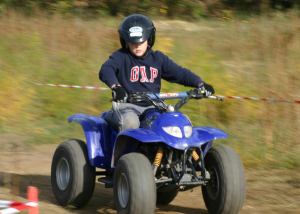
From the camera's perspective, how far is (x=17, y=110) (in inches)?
394

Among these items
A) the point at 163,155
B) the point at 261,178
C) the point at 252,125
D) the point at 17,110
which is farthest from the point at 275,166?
the point at 17,110

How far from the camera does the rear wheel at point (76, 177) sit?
467cm

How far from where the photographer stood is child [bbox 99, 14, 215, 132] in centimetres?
453

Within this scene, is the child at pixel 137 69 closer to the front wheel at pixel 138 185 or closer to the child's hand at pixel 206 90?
the child's hand at pixel 206 90

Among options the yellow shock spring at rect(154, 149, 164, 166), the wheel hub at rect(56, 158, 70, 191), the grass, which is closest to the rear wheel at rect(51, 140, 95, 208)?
the wheel hub at rect(56, 158, 70, 191)

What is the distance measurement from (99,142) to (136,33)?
1286 mm

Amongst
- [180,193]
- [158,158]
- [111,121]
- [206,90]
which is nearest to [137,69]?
[111,121]

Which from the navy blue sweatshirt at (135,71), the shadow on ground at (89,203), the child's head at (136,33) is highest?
the child's head at (136,33)

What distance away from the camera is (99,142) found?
472 cm

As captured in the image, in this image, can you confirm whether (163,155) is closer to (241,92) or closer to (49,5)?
(241,92)

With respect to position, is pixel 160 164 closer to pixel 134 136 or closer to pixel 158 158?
pixel 158 158

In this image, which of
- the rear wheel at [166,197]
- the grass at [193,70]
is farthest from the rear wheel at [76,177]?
the grass at [193,70]

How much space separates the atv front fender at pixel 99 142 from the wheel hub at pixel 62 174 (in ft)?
1.66

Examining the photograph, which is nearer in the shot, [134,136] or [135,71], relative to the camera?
[134,136]
